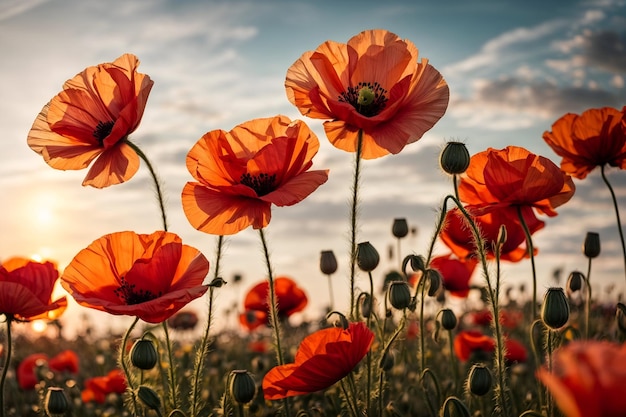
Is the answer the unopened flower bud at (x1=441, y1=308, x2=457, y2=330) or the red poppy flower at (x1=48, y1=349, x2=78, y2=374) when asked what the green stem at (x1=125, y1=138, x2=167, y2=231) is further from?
the red poppy flower at (x1=48, y1=349, x2=78, y2=374)

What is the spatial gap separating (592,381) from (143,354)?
1671 mm

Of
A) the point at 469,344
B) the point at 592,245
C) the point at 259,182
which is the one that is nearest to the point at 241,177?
the point at 259,182

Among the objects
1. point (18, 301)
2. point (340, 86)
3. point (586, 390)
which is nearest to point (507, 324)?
point (340, 86)

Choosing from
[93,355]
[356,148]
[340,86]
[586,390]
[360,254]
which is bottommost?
[93,355]

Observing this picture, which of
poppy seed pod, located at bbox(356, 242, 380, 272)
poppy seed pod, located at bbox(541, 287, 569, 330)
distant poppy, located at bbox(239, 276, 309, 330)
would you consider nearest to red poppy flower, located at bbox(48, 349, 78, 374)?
distant poppy, located at bbox(239, 276, 309, 330)

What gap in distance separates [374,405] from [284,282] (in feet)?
5.00

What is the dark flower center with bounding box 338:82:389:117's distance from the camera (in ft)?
8.70

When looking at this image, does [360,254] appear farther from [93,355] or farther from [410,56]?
[93,355]

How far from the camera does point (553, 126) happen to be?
336 cm

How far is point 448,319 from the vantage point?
303 cm

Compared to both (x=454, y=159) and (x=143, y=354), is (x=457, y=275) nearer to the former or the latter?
(x=454, y=159)

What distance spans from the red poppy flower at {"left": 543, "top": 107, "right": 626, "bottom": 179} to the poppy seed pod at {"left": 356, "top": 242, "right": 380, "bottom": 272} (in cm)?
122

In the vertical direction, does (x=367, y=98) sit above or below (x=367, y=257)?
above

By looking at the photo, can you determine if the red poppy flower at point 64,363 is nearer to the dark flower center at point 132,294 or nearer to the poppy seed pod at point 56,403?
the poppy seed pod at point 56,403
